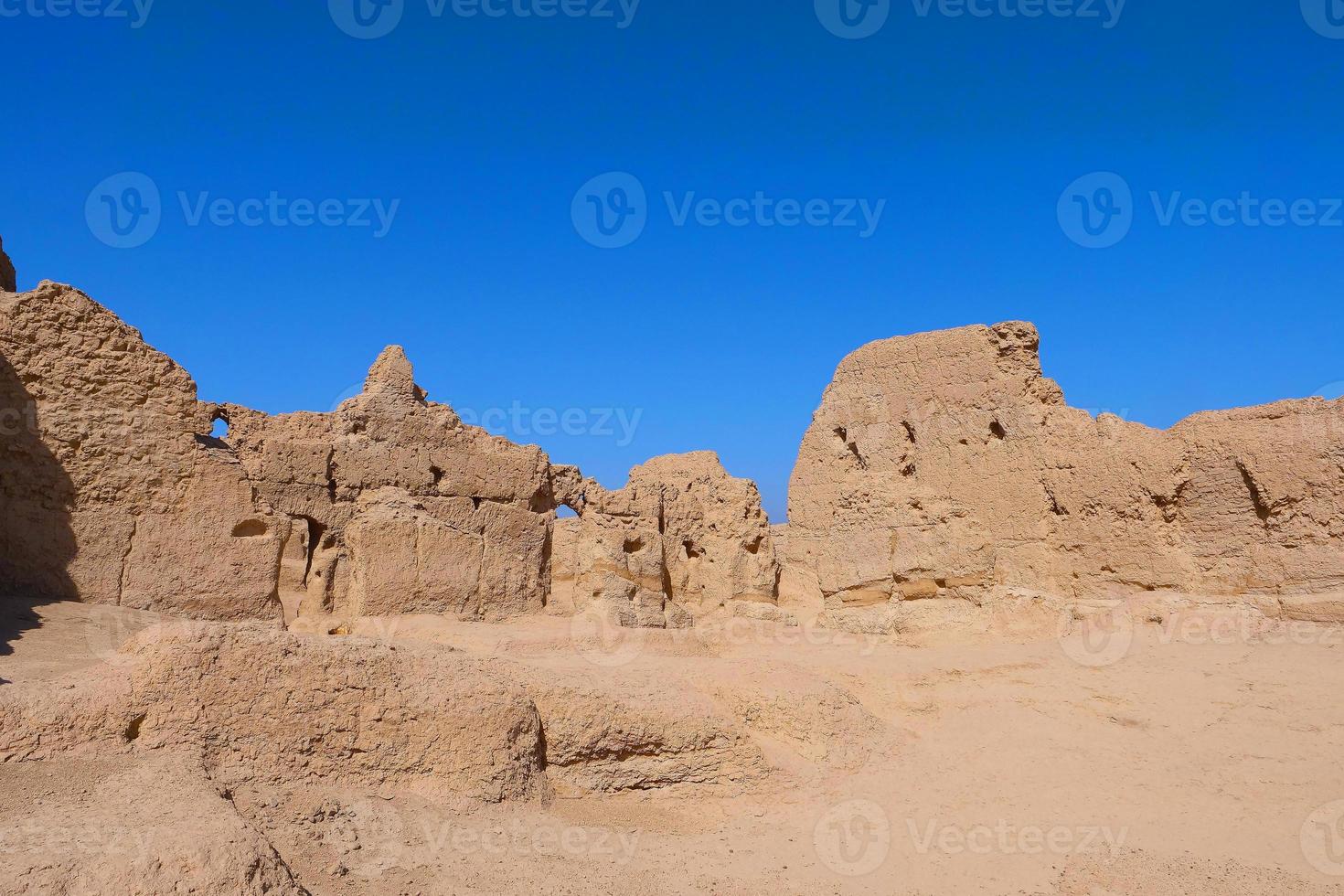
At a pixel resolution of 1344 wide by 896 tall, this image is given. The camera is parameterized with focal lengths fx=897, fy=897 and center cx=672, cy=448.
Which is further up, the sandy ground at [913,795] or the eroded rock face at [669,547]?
the eroded rock face at [669,547]

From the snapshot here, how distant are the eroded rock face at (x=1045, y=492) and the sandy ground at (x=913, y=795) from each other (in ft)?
4.52

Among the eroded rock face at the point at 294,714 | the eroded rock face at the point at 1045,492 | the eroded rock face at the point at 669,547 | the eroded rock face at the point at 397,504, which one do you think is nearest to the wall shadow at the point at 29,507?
the eroded rock face at the point at 294,714

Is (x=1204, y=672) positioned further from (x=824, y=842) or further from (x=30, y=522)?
(x=30, y=522)

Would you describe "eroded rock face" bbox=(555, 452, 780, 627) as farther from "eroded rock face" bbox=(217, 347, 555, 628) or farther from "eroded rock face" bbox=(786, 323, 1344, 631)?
"eroded rock face" bbox=(786, 323, 1344, 631)

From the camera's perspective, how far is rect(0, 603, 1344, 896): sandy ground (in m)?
5.01

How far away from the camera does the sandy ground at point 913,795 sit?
501 cm

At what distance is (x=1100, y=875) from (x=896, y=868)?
1.34m

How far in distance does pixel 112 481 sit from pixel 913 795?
23.9 ft

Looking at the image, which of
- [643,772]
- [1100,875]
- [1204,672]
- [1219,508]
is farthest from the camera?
[1219,508]

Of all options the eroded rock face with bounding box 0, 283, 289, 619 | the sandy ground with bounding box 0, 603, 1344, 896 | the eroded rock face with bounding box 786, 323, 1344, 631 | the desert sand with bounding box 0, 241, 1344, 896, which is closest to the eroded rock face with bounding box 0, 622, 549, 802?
the desert sand with bounding box 0, 241, 1344, 896

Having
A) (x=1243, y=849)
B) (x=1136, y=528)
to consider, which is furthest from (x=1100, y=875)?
(x=1136, y=528)

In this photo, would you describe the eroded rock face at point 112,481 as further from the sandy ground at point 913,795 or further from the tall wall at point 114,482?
the sandy ground at point 913,795

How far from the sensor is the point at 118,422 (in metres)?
8.03

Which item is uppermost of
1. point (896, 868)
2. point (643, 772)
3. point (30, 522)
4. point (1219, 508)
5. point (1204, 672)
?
point (1219, 508)
